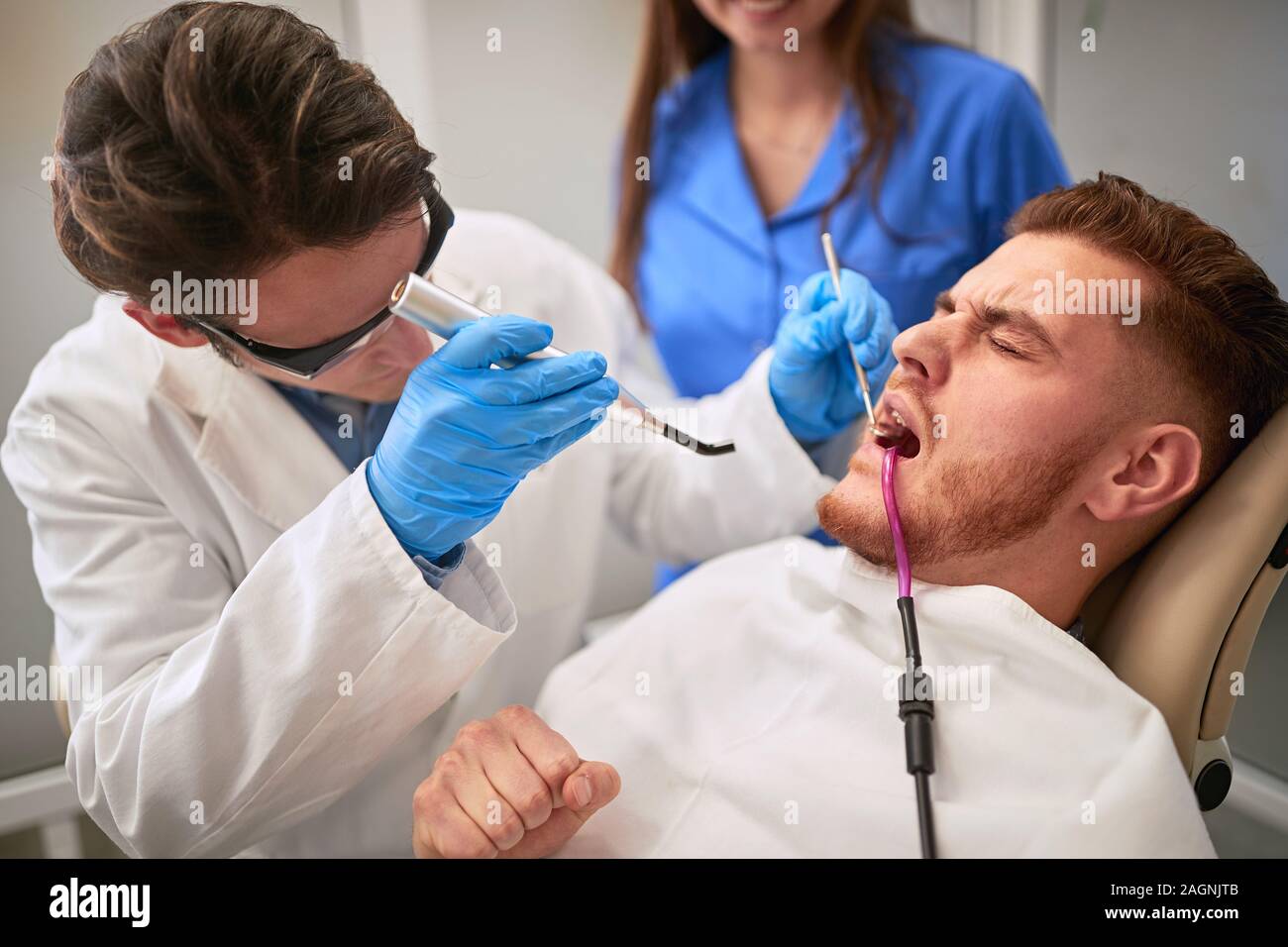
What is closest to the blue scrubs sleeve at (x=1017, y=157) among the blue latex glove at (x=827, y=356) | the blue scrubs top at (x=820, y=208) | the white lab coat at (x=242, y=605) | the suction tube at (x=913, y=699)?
the blue scrubs top at (x=820, y=208)

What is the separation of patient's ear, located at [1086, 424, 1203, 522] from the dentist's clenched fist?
24.0 inches

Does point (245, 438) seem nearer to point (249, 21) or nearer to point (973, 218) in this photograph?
point (249, 21)

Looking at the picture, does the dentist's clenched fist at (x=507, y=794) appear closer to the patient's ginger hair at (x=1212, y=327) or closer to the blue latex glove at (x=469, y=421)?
the blue latex glove at (x=469, y=421)

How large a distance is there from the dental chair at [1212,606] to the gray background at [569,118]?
0.07 meters

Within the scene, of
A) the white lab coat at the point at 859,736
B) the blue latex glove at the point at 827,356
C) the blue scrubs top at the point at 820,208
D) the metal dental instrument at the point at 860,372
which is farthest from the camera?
the blue scrubs top at the point at 820,208

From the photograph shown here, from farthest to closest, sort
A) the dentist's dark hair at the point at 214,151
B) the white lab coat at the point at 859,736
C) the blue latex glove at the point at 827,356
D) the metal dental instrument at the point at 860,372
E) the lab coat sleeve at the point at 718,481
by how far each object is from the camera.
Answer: the lab coat sleeve at the point at 718,481
the blue latex glove at the point at 827,356
the metal dental instrument at the point at 860,372
the white lab coat at the point at 859,736
the dentist's dark hair at the point at 214,151

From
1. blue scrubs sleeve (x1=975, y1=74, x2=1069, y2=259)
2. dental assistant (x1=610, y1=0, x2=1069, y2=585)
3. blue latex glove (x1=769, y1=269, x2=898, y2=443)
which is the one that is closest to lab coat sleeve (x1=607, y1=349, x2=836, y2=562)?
blue latex glove (x1=769, y1=269, x2=898, y2=443)

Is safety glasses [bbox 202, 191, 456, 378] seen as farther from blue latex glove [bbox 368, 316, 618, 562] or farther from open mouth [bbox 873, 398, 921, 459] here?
open mouth [bbox 873, 398, 921, 459]

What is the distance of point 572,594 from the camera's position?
1.47 m

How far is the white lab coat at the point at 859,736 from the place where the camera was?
0.99 meters

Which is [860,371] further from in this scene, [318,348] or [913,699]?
[318,348]

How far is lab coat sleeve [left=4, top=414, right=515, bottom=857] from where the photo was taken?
989mm
